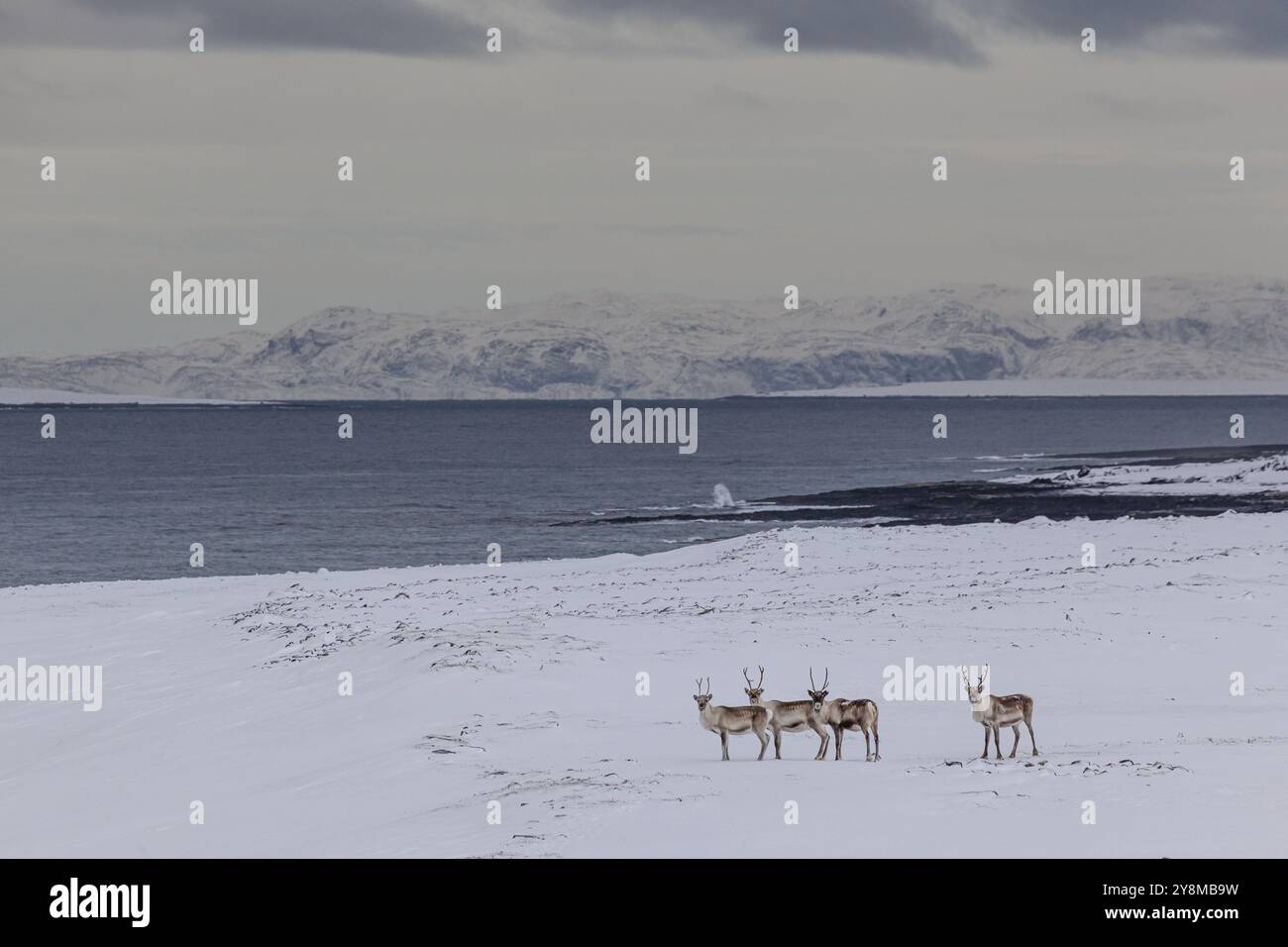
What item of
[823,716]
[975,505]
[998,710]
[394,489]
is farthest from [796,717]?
[394,489]

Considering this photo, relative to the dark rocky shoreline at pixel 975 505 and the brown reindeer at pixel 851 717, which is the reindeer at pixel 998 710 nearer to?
the brown reindeer at pixel 851 717

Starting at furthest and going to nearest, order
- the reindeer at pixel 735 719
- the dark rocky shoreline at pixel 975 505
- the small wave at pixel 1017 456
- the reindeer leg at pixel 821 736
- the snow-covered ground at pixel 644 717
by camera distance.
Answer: the small wave at pixel 1017 456, the dark rocky shoreline at pixel 975 505, the reindeer at pixel 735 719, the reindeer leg at pixel 821 736, the snow-covered ground at pixel 644 717

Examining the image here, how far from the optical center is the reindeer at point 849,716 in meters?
14.3

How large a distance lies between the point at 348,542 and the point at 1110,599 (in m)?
39.7

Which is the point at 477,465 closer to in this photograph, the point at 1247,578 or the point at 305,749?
the point at 1247,578

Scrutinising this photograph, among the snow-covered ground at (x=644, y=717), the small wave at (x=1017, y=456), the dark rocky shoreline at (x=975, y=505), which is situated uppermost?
the small wave at (x=1017, y=456)

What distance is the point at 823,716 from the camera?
14430mm

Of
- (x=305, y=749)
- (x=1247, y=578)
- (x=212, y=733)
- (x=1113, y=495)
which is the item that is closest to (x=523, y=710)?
(x=305, y=749)

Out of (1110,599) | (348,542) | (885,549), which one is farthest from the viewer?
(348,542)

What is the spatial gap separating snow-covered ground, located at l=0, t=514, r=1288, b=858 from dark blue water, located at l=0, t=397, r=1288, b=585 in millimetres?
20048

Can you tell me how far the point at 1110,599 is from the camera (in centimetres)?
2794

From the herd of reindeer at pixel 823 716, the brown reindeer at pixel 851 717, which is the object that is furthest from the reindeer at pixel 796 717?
the brown reindeer at pixel 851 717

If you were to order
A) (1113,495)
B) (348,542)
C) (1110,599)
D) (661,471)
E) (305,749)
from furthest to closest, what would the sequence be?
(661,471) → (1113,495) → (348,542) → (1110,599) → (305,749)
